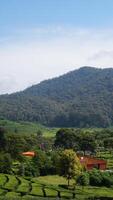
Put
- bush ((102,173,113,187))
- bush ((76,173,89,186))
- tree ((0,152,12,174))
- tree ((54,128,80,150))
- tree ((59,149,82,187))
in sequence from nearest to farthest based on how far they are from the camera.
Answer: bush ((76,173,89,186)), tree ((59,149,82,187)), bush ((102,173,113,187)), tree ((0,152,12,174)), tree ((54,128,80,150))

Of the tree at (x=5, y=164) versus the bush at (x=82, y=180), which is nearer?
the bush at (x=82, y=180)

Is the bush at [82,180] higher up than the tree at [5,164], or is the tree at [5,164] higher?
the tree at [5,164]

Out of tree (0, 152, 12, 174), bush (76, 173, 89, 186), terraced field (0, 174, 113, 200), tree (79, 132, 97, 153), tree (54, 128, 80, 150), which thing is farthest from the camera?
tree (54, 128, 80, 150)

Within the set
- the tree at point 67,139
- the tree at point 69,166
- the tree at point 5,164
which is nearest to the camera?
the tree at point 69,166

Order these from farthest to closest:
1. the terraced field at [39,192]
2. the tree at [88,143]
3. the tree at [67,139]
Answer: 1. the tree at [67,139]
2. the tree at [88,143]
3. the terraced field at [39,192]

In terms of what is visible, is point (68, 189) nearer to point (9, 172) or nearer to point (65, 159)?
point (65, 159)

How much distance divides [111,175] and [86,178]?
907cm

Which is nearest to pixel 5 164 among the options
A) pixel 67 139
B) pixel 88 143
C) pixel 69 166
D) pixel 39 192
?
pixel 69 166

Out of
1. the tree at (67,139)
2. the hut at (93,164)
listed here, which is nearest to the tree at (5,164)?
the hut at (93,164)

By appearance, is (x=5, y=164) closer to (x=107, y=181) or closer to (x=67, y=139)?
(x=107, y=181)

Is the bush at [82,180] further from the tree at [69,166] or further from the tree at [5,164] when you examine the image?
the tree at [5,164]

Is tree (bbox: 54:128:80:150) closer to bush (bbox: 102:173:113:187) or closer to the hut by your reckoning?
the hut

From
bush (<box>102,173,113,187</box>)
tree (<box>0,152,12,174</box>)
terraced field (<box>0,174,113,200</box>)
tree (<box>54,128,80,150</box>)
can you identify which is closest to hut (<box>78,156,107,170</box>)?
tree (<box>0,152,12,174</box>)

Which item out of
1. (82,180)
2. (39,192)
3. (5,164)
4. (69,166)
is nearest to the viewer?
(39,192)
